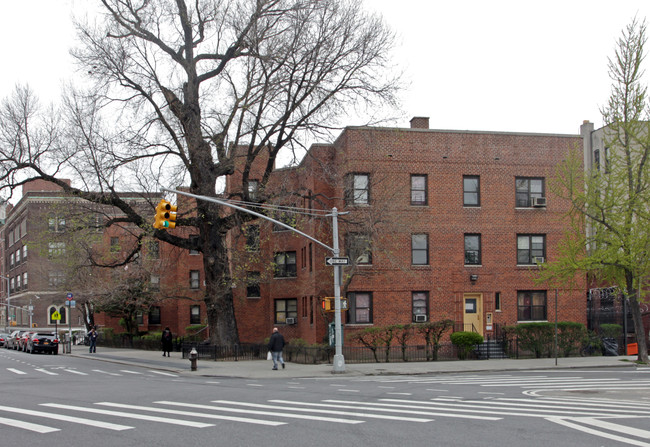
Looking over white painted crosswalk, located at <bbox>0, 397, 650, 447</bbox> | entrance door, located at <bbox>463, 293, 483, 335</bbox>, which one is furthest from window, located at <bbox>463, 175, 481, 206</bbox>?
white painted crosswalk, located at <bbox>0, 397, 650, 447</bbox>

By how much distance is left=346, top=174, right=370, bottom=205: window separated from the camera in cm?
3291

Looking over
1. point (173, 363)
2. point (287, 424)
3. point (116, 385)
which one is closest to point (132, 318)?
point (173, 363)

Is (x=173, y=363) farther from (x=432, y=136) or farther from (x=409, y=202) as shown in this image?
(x=432, y=136)

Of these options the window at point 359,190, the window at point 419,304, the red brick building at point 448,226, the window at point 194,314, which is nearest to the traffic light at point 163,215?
the red brick building at point 448,226

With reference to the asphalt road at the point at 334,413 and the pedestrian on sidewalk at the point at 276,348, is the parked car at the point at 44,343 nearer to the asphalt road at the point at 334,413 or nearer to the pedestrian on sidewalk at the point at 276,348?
the pedestrian on sidewalk at the point at 276,348

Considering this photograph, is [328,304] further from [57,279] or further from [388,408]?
[57,279]

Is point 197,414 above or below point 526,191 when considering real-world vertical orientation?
below

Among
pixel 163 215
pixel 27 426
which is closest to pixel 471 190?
pixel 163 215

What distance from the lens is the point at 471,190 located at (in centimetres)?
3556

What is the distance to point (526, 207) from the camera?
35.9m

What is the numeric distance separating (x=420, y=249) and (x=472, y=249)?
2803 mm

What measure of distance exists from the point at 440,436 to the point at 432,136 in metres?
26.8

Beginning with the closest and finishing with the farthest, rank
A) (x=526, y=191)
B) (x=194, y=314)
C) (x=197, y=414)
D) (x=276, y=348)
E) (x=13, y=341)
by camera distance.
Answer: (x=197, y=414)
(x=276, y=348)
(x=526, y=191)
(x=194, y=314)
(x=13, y=341)

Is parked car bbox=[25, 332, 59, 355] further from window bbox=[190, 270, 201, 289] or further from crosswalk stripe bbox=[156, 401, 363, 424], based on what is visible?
crosswalk stripe bbox=[156, 401, 363, 424]
